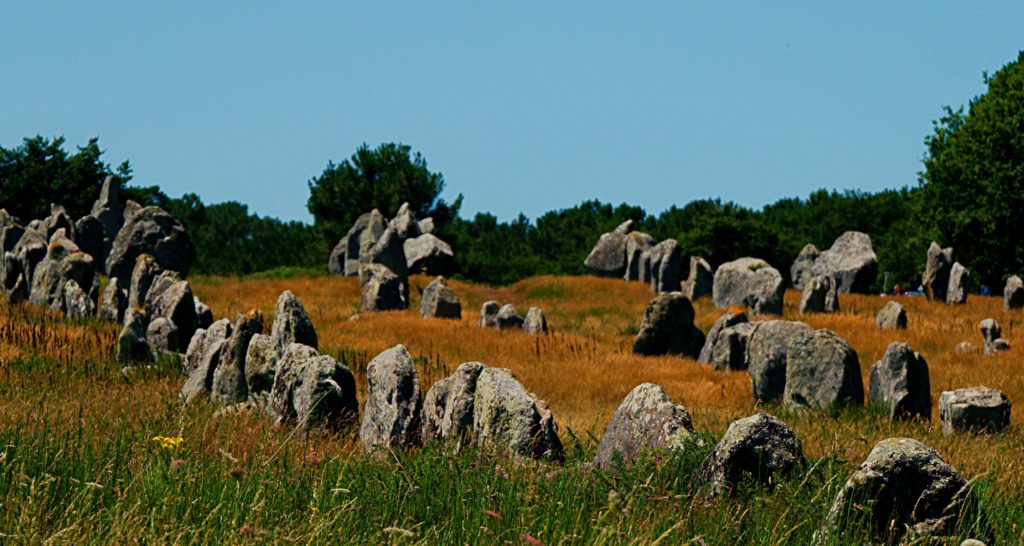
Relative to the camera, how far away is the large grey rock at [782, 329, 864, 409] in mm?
14453

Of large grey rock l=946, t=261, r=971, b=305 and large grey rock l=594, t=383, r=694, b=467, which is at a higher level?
large grey rock l=946, t=261, r=971, b=305

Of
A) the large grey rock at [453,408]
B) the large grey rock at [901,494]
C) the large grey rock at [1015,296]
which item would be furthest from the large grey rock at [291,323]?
the large grey rock at [1015,296]

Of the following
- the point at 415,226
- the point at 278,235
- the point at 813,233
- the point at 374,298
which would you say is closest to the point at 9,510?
the point at 374,298

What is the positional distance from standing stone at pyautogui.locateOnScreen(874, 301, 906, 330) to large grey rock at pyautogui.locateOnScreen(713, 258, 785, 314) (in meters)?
4.05

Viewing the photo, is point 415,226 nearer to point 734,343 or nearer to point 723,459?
point 734,343

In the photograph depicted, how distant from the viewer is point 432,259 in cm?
4619

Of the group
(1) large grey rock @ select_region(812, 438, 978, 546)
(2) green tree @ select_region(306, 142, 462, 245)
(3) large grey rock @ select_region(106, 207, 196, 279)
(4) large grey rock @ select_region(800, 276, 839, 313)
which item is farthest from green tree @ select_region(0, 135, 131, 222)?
(1) large grey rock @ select_region(812, 438, 978, 546)

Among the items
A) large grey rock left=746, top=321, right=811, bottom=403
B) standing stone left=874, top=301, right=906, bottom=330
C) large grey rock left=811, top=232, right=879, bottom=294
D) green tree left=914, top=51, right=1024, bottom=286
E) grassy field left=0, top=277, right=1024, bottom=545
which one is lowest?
grassy field left=0, top=277, right=1024, bottom=545

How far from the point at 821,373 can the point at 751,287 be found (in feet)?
53.7

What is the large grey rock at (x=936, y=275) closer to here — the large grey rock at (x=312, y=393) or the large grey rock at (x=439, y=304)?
the large grey rock at (x=439, y=304)

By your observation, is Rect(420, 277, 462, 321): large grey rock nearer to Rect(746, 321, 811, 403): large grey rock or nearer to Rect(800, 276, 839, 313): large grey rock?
Rect(800, 276, 839, 313): large grey rock

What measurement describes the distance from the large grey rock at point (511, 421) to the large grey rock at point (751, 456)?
1828mm

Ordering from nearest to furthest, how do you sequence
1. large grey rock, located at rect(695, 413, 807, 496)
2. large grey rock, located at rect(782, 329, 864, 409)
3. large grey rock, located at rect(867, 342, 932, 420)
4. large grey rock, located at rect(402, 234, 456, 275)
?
large grey rock, located at rect(695, 413, 807, 496) → large grey rock, located at rect(867, 342, 932, 420) → large grey rock, located at rect(782, 329, 864, 409) → large grey rock, located at rect(402, 234, 456, 275)

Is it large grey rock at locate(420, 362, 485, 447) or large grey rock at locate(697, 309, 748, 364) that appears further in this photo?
large grey rock at locate(697, 309, 748, 364)
